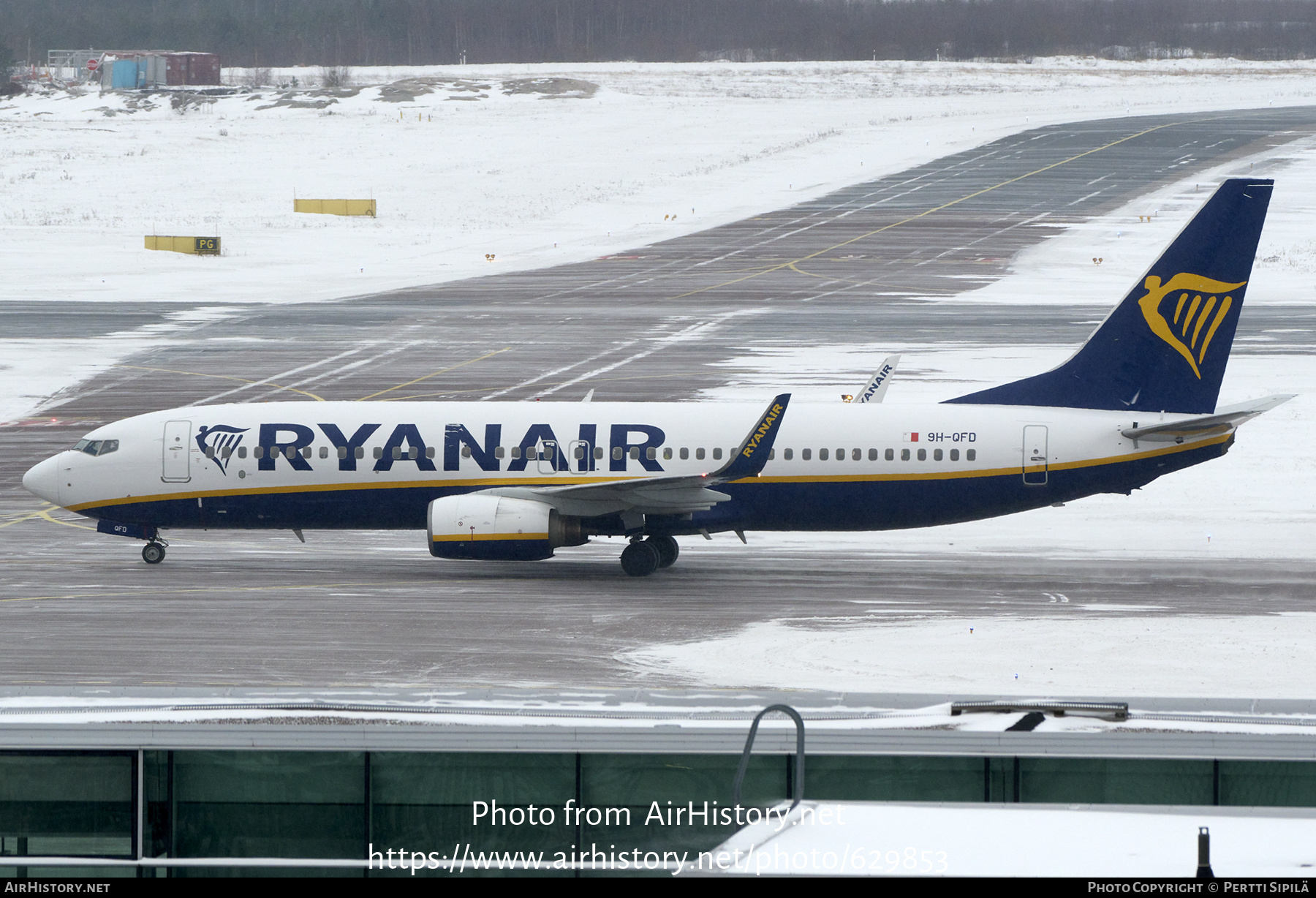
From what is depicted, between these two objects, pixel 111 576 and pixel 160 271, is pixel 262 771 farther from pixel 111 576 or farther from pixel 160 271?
pixel 160 271

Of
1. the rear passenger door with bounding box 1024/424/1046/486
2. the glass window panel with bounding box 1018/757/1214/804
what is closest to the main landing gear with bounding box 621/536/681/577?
the rear passenger door with bounding box 1024/424/1046/486

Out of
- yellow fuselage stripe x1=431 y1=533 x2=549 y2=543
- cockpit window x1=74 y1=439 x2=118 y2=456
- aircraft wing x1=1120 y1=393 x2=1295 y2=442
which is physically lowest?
yellow fuselage stripe x1=431 y1=533 x2=549 y2=543

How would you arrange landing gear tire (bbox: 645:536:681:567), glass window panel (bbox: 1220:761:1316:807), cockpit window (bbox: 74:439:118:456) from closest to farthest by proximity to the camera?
glass window panel (bbox: 1220:761:1316:807) < landing gear tire (bbox: 645:536:681:567) < cockpit window (bbox: 74:439:118:456)

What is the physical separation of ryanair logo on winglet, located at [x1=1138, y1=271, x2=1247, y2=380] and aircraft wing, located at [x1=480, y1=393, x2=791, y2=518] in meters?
9.11

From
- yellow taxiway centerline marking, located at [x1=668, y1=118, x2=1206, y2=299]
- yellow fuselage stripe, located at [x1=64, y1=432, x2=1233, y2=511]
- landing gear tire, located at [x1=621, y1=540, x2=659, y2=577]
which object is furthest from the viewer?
yellow taxiway centerline marking, located at [x1=668, y1=118, x2=1206, y2=299]

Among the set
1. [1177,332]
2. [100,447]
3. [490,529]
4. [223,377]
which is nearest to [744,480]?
[490,529]

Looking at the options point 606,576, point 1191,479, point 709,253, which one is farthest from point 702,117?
point 606,576

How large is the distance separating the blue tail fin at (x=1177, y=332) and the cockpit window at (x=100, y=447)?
65.2 feet

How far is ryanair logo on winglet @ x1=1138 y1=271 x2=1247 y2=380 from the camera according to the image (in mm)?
37531

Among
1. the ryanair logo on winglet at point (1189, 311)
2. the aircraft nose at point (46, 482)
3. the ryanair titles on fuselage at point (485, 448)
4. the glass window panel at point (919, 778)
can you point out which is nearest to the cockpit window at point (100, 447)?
the aircraft nose at point (46, 482)

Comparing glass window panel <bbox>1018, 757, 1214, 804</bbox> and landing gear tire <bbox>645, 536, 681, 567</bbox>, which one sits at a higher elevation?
glass window panel <bbox>1018, 757, 1214, 804</bbox>

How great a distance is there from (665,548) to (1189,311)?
43.3 ft

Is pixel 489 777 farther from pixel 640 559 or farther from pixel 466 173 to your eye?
pixel 466 173

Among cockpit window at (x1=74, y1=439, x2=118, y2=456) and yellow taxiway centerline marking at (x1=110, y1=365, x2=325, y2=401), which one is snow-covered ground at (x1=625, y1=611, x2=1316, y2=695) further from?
yellow taxiway centerline marking at (x1=110, y1=365, x2=325, y2=401)
